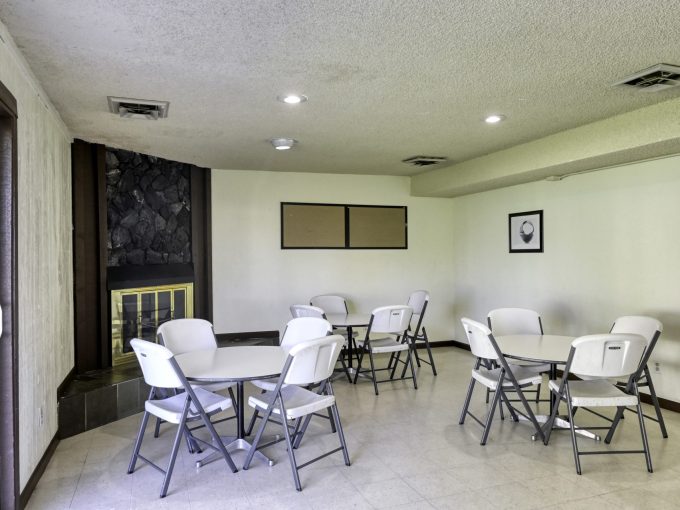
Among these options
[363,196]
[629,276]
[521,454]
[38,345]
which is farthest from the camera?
[363,196]

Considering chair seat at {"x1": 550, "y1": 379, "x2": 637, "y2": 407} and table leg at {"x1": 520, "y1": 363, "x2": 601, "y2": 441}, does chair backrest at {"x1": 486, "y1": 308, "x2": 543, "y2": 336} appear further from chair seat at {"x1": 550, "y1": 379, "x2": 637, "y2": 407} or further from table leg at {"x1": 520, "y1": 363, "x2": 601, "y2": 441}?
chair seat at {"x1": 550, "y1": 379, "x2": 637, "y2": 407}

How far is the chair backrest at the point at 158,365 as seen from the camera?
272cm

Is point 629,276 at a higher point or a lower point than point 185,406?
higher

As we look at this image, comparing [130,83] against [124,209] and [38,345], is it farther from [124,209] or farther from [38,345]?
[124,209]

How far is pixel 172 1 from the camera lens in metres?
2.01

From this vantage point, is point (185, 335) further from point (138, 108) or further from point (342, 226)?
point (342, 226)

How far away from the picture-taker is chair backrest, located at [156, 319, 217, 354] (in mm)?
3517

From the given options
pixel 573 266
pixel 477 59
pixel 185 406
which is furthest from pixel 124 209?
pixel 573 266

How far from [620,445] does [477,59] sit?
2.66 m

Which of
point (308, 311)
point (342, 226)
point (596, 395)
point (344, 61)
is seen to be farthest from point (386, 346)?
point (344, 61)

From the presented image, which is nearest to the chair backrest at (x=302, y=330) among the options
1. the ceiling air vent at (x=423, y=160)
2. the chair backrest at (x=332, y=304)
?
the chair backrest at (x=332, y=304)

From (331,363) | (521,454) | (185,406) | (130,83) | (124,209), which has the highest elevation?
(130,83)

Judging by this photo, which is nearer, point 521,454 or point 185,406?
point 185,406

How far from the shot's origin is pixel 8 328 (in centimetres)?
243
